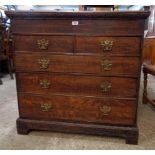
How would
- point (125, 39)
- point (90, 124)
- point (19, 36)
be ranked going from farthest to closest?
point (90, 124) < point (19, 36) < point (125, 39)

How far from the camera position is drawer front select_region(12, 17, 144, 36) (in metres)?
1.33

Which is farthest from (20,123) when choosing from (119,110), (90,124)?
(119,110)

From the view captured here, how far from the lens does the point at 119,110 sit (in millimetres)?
1493

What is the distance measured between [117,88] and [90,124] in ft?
1.19

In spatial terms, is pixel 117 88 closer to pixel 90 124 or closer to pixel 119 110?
pixel 119 110

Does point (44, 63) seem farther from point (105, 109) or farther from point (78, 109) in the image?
point (105, 109)

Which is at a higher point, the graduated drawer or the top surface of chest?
the top surface of chest

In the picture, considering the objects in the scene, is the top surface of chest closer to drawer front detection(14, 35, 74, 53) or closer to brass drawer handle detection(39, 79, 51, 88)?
drawer front detection(14, 35, 74, 53)

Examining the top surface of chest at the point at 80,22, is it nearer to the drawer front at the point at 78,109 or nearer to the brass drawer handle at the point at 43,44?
the brass drawer handle at the point at 43,44

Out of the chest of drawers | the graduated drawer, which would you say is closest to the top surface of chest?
the chest of drawers

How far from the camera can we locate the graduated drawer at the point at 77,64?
4.58 feet

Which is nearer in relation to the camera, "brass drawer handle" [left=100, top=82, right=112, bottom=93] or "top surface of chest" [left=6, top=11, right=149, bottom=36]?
Result: "top surface of chest" [left=6, top=11, right=149, bottom=36]

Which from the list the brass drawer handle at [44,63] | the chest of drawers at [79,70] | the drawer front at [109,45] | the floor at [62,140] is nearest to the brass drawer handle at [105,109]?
the chest of drawers at [79,70]
